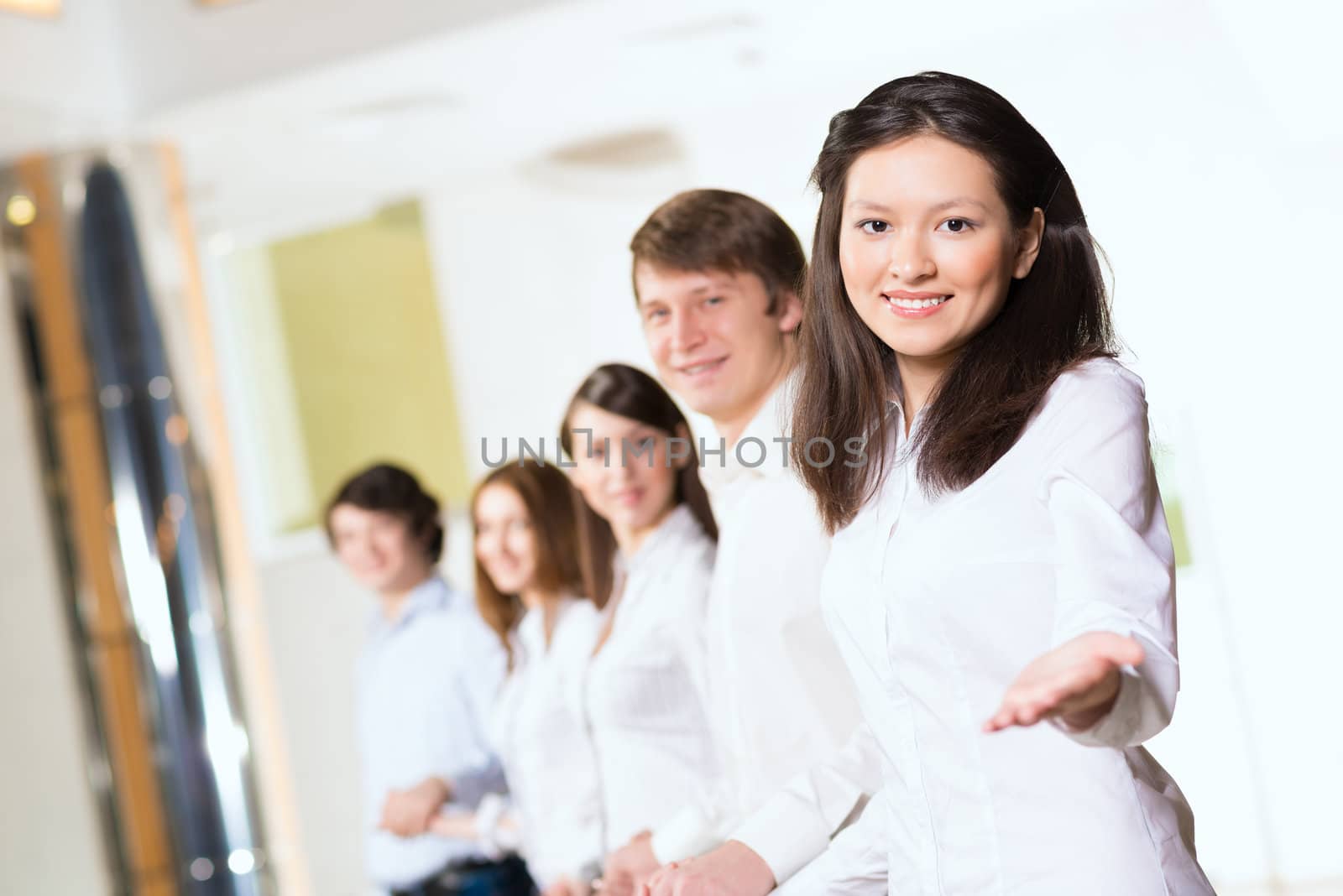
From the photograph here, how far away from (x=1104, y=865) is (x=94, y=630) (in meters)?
3.36

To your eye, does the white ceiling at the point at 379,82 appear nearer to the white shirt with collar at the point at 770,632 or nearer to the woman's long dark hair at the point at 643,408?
the woman's long dark hair at the point at 643,408

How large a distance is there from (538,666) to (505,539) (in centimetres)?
28

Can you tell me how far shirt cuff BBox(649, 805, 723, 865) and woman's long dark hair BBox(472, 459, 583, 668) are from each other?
2.02ft

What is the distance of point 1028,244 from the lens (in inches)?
47.2

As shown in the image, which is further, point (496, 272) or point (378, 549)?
point (496, 272)

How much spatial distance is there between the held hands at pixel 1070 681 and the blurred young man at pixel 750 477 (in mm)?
652

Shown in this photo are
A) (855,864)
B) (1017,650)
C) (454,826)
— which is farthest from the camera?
(454,826)

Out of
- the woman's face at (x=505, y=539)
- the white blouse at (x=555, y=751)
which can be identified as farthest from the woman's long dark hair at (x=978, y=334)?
the woman's face at (x=505, y=539)

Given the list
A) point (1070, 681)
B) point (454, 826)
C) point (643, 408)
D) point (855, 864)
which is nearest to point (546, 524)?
point (643, 408)

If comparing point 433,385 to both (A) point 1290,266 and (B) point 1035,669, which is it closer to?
(A) point 1290,266

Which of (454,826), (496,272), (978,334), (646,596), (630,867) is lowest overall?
(454,826)

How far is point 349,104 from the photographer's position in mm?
4016

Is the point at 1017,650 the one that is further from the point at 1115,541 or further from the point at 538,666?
the point at 538,666

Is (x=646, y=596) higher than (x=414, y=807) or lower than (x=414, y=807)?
higher
